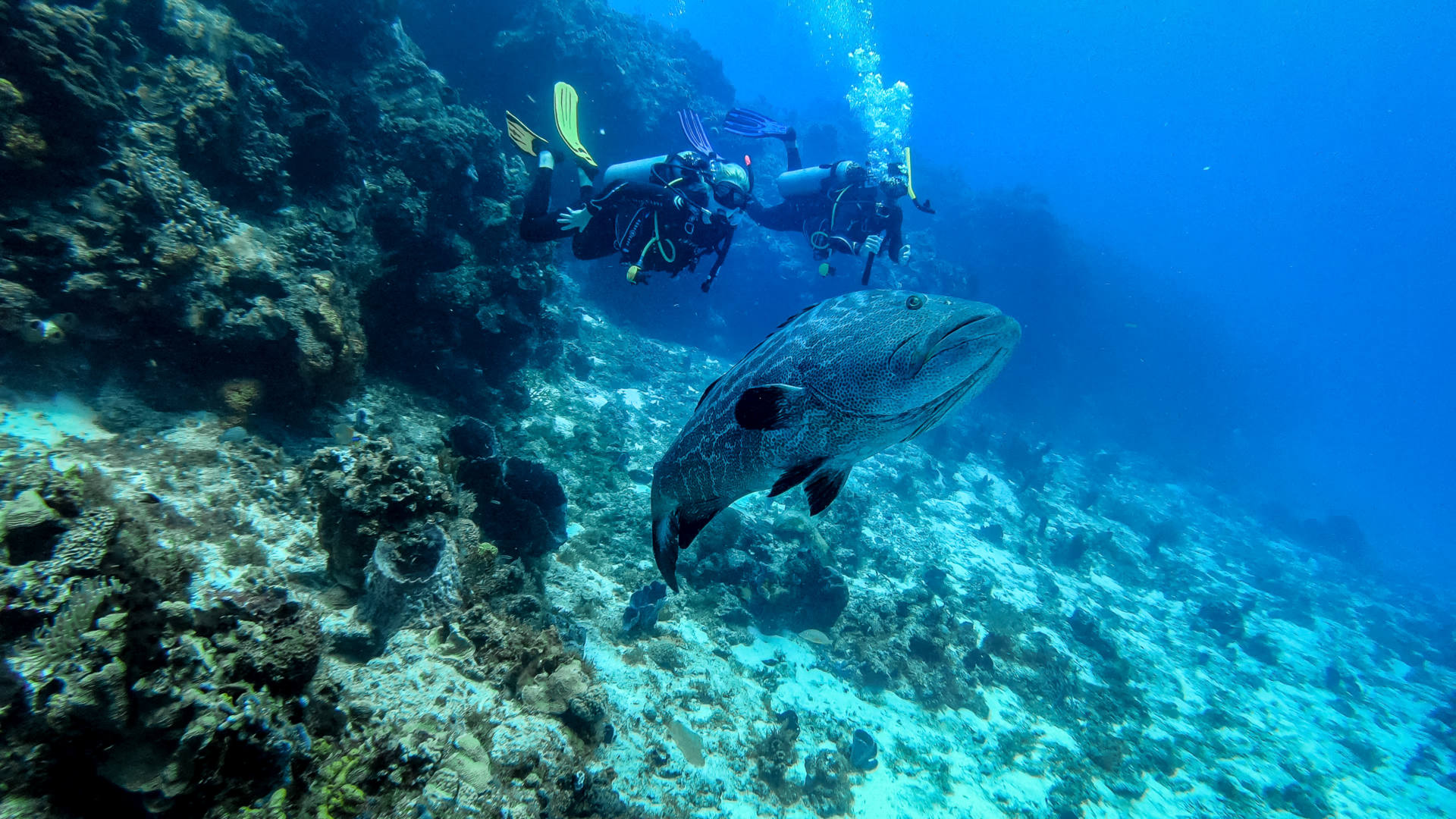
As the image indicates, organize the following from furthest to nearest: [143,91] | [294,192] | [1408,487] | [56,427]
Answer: [1408,487]
[294,192]
[143,91]
[56,427]

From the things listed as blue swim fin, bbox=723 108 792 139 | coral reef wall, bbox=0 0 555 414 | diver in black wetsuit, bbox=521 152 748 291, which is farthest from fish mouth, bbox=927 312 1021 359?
blue swim fin, bbox=723 108 792 139

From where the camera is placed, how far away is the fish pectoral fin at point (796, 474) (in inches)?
85.7

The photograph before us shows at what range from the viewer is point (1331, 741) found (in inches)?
444

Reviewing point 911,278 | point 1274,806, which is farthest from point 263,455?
point 911,278

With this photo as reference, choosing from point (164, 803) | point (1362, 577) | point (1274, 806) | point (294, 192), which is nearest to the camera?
point (164, 803)

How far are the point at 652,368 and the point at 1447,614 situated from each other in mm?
38200

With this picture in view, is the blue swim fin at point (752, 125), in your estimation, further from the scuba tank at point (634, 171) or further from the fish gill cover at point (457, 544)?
the scuba tank at point (634, 171)

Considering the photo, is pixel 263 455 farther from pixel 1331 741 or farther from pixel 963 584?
pixel 1331 741

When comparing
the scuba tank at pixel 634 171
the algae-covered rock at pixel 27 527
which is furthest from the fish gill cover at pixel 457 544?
the scuba tank at pixel 634 171

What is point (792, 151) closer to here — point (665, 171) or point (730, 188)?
point (730, 188)

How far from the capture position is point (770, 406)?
6.43 feet

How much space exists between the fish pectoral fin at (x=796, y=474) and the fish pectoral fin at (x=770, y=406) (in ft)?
0.71

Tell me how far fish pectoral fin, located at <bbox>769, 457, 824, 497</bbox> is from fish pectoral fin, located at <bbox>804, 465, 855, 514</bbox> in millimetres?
52

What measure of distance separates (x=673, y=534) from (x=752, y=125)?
1481 cm
